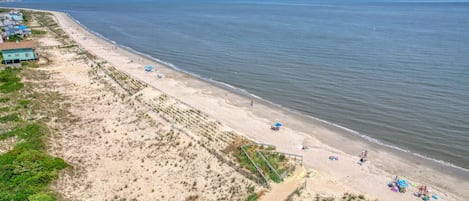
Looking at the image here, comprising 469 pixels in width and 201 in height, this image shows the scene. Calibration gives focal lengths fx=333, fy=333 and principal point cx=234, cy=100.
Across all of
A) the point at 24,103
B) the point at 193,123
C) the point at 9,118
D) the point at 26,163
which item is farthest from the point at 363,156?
the point at 24,103

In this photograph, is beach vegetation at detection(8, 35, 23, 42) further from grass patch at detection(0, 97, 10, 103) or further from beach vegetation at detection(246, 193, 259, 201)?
beach vegetation at detection(246, 193, 259, 201)

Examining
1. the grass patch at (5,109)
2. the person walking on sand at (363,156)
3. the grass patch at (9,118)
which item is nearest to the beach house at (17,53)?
the grass patch at (5,109)

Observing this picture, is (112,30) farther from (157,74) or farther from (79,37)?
(157,74)

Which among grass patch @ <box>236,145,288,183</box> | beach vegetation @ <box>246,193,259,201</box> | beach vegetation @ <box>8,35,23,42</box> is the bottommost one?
beach vegetation @ <box>8,35,23,42</box>

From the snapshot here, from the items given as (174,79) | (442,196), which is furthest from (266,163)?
(174,79)

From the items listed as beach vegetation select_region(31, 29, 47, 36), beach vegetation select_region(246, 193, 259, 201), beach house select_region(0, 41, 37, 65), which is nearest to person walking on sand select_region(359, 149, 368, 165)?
beach vegetation select_region(246, 193, 259, 201)

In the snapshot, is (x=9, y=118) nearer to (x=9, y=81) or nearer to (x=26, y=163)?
(x=26, y=163)
